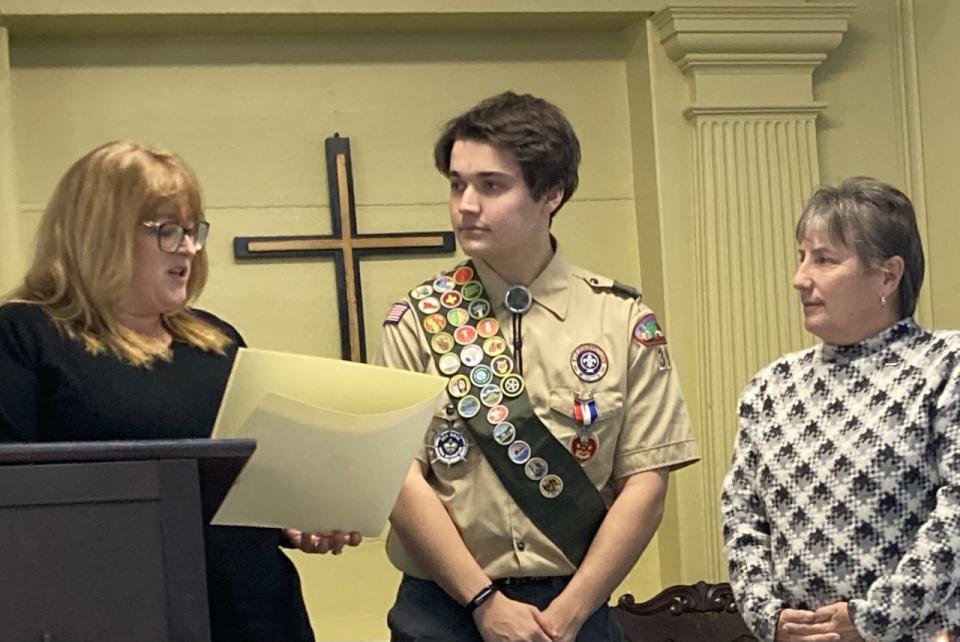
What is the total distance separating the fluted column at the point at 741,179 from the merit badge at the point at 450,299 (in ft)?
5.37

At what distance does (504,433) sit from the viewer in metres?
2.65

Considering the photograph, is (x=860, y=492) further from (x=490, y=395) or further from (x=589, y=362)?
(x=490, y=395)

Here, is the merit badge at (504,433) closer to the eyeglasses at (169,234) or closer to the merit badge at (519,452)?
the merit badge at (519,452)

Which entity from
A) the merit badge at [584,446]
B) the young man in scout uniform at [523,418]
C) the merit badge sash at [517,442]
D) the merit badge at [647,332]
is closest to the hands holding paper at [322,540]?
the young man in scout uniform at [523,418]

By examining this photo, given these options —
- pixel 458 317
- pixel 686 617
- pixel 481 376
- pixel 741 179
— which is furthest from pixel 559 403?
pixel 741 179

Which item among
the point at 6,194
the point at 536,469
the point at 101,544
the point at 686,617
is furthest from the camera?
the point at 6,194

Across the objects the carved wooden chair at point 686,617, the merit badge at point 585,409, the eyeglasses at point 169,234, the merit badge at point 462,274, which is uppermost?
the eyeglasses at point 169,234

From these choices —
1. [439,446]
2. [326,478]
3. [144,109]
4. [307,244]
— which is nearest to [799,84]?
[307,244]

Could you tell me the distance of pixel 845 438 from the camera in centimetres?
257

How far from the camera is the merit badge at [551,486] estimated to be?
8.67 ft

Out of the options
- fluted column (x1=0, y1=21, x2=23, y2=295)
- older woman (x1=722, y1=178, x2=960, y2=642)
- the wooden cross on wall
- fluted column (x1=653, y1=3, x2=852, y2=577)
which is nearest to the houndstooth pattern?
older woman (x1=722, y1=178, x2=960, y2=642)

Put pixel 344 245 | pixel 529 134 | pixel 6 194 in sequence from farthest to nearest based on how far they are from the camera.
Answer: pixel 344 245 → pixel 6 194 → pixel 529 134

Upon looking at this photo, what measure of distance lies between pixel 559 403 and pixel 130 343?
789 millimetres

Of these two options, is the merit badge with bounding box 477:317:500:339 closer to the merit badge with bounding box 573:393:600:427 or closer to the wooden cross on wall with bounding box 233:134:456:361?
the merit badge with bounding box 573:393:600:427
